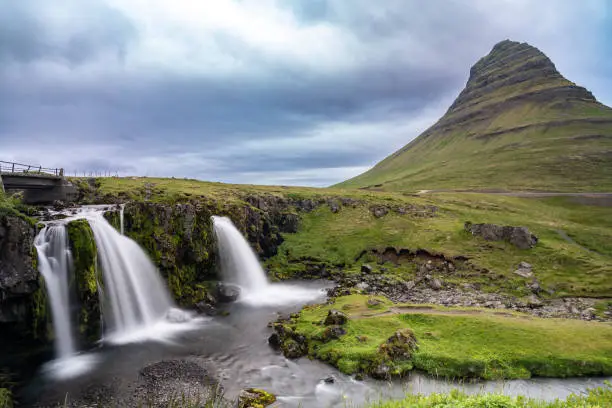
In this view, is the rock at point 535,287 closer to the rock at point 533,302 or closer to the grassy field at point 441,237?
the grassy field at point 441,237

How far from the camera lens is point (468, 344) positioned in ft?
96.5

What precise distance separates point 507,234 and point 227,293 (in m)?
49.9

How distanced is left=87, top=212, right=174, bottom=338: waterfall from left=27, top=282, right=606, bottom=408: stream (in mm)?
4094

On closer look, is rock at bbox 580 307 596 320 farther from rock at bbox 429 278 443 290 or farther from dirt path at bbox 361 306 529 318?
rock at bbox 429 278 443 290

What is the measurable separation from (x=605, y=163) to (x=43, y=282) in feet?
665

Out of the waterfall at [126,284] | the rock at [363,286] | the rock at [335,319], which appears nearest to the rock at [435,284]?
the rock at [363,286]

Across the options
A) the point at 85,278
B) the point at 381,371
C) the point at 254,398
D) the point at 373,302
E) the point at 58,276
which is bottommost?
the point at 254,398

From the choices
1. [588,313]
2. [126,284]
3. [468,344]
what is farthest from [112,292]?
[588,313]

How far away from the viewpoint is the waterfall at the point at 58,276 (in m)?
29.8

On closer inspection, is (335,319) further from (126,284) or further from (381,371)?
(126,284)


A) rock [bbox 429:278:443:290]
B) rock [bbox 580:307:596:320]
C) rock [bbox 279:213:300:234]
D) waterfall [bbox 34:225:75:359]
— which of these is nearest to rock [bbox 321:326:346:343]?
waterfall [bbox 34:225:75:359]

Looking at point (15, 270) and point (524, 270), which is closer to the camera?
point (15, 270)

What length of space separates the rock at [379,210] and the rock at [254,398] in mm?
61568

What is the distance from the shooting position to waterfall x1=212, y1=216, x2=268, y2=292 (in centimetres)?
5372
